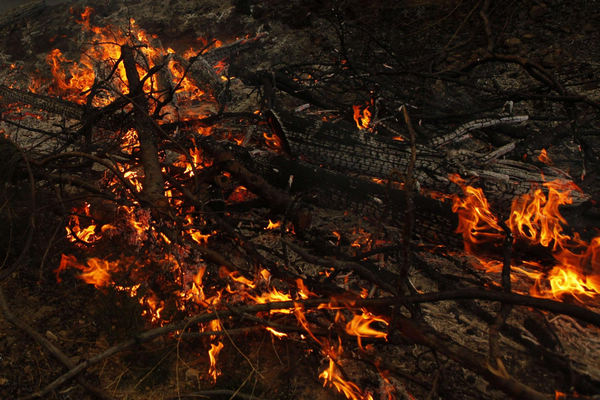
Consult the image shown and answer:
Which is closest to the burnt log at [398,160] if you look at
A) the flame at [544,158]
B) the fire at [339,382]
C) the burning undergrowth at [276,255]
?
the burning undergrowth at [276,255]

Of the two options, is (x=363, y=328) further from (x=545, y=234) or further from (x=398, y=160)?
(x=398, y=160)

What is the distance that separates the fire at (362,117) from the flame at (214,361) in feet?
10.8

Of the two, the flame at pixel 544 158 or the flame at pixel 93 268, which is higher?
the flame at pixel 93 268

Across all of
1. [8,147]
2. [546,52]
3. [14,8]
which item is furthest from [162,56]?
[14,8]

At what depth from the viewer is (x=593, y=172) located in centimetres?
376

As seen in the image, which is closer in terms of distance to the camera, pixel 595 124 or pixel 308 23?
pixel 595 124

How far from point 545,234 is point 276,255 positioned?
2169mm

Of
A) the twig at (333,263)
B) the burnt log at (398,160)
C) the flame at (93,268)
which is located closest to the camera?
the twig at (333,263)

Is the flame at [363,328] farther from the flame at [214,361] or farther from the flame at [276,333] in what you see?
the flame at [214,361]

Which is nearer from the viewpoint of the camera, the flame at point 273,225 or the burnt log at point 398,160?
the burnt log at point 398,160

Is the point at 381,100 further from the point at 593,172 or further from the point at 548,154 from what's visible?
the point at 593,172

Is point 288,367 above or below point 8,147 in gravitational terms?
below

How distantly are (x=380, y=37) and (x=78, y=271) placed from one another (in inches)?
267

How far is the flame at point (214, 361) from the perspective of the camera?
6.83 ft
